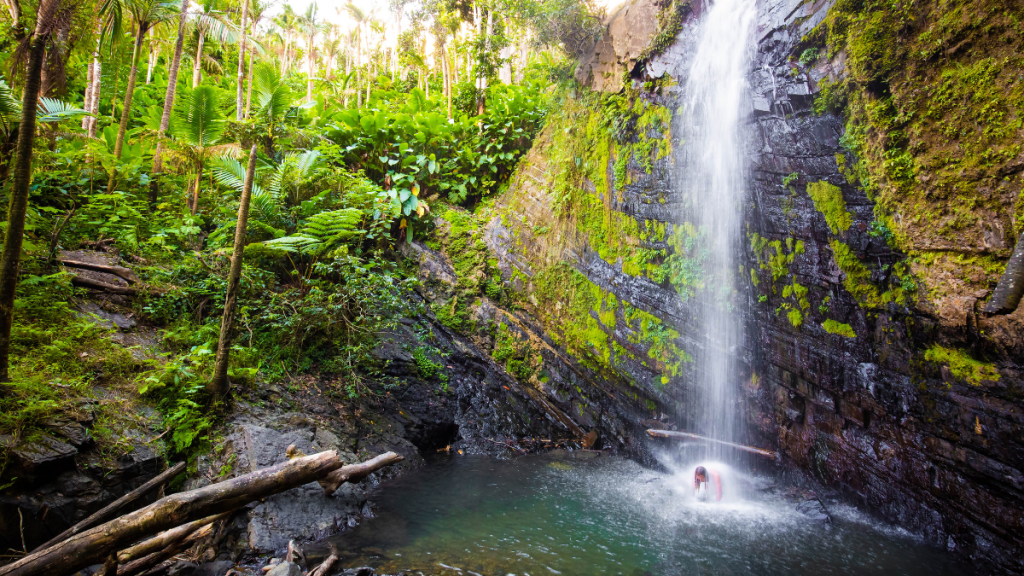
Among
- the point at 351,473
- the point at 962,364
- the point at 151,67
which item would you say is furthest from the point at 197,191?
the point at 151,67

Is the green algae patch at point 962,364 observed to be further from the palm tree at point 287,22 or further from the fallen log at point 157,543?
the palm tree at point 287,22

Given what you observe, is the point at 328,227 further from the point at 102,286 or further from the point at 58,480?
the point at 58,480

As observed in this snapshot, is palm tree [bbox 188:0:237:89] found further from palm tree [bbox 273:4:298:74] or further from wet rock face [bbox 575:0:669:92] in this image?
palm tree [bbox 273:4:298:74]

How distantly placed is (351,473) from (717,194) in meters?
6.35

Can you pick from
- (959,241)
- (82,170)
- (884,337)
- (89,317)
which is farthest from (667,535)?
(82,170)

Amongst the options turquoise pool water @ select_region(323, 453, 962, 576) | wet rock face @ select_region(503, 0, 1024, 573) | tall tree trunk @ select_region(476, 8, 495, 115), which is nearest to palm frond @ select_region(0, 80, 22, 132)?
turquoise pool water @ select_region(323, 453, 962, 576)

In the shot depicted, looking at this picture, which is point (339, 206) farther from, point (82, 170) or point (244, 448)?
point (244, 448)

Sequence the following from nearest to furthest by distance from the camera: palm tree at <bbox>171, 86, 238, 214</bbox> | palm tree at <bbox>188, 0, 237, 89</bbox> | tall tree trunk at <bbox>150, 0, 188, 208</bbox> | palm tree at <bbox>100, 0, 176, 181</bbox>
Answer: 1. palm tree at <bbox>171, 86, 238, 214</bbox>
2. palm tree at <bbox>100, 0, 176, 181</bbox>
3. tall tree trunk at <bbox>150, 0, 188, 208</bbox>
4. palm tree at <bbox>188, 0, 237, 89</bbox>

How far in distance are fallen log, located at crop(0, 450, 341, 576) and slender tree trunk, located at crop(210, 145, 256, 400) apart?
4.79 feet

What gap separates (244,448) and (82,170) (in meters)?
6.08

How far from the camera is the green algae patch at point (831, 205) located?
5.27 meters

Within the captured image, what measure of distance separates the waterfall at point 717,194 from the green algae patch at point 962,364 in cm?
199

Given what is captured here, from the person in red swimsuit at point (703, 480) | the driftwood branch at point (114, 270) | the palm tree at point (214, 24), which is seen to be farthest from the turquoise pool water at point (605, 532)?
the palm tree at point (214, 24)

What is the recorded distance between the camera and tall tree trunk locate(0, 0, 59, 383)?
9.92 feet
